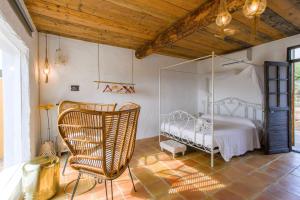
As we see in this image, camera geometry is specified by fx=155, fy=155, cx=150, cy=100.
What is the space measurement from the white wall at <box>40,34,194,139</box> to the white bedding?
3.60 feet

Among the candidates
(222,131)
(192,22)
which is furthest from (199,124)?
(192,22)

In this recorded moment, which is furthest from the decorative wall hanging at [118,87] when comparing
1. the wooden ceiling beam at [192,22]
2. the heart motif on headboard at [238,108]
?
the heart motif on headboard at [238,108]

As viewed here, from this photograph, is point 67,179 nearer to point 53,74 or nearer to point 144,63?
point 53,74

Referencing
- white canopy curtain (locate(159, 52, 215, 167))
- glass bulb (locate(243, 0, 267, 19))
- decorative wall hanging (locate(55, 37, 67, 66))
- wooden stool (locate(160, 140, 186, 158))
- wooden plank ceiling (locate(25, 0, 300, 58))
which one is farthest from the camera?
white canopy curtain (locate(159, 52, 215, 167))

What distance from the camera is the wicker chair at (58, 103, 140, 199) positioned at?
133 centimetres

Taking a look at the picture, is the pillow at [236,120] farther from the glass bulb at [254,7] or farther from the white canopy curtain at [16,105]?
the white canopy curtain at [16,105]

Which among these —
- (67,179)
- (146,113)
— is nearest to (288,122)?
(146,113)

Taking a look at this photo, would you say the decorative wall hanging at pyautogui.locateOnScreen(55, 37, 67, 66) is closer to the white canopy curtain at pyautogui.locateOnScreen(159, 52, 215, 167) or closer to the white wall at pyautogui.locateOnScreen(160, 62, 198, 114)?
the white canopy curtain at pyautogui.locateOnScreen(159, 52, 215, 167)

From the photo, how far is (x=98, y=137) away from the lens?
1.35 meters

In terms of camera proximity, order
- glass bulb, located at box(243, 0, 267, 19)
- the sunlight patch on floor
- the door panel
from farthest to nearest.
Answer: the door panel < the sunlight patch on floor < glass bulb, located at box(243, 0, 267, 19)

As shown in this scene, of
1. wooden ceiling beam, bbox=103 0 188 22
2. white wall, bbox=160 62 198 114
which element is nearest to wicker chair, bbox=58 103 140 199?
wooden ceiling beam, bbox=103 0 188 22

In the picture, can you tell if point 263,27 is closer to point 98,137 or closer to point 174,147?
point 174,147

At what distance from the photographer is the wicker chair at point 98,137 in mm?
1325

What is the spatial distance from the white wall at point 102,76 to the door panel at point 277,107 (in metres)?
2.63
